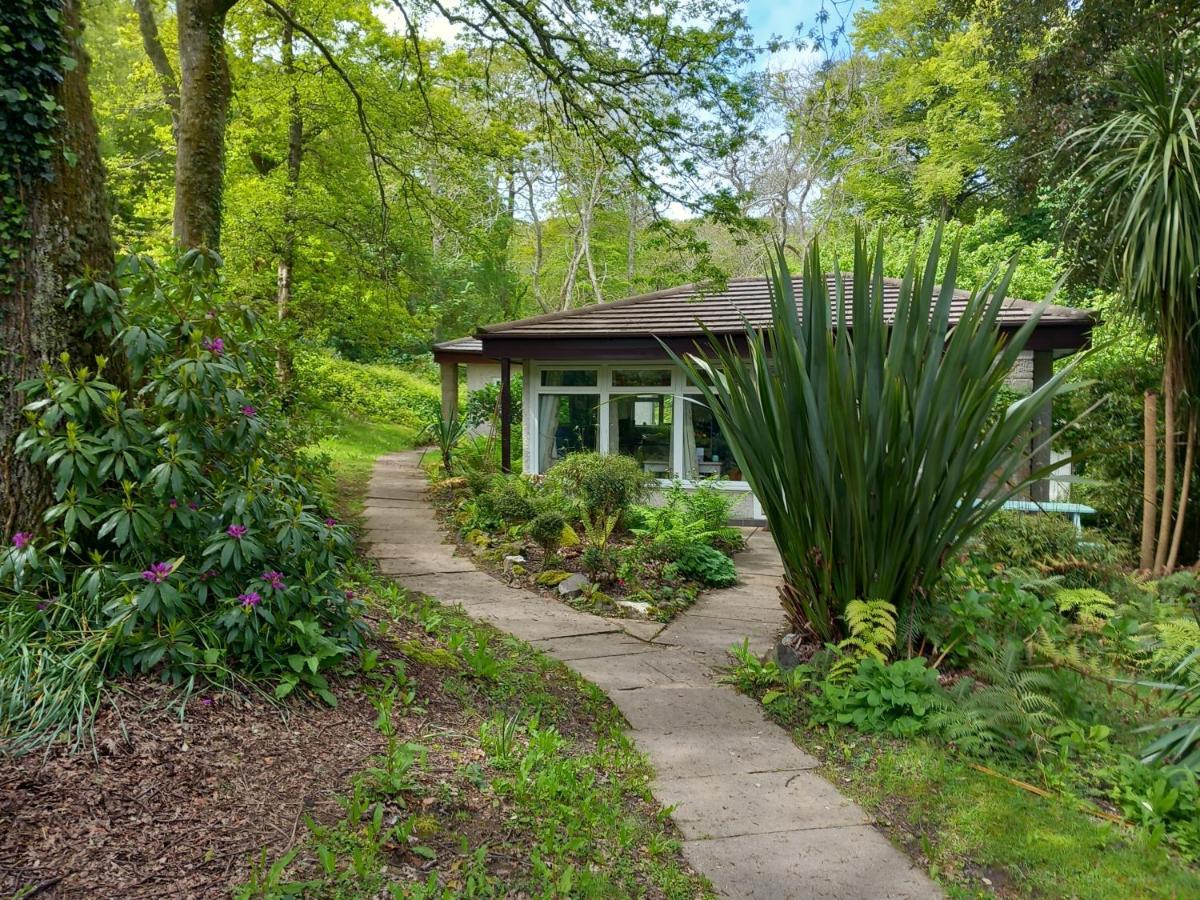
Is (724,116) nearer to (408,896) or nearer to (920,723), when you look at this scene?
(920,723)

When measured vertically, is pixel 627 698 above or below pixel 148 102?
below

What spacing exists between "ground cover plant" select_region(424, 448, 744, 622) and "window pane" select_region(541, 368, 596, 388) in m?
2.88

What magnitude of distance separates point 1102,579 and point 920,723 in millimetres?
3458

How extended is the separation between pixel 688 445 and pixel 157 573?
9036 mm

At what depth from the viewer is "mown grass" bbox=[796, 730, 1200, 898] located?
8.02 ft

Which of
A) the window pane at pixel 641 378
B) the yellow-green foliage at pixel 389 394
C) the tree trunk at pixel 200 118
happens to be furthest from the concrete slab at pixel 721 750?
the yellow-green foliage at pixel 389 394

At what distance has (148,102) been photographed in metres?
12.9

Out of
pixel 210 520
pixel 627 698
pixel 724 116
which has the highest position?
pixel 724 116

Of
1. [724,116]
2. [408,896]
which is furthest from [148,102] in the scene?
[408,896]

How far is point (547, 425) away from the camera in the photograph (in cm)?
1220

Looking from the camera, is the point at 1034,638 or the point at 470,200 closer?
the point at 1034,638

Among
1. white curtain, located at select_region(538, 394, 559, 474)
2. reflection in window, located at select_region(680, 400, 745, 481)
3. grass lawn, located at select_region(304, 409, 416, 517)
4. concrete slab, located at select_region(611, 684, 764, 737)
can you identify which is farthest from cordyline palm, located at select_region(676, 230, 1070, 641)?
white curtain, located at select_region(538, 394, 559, 474)

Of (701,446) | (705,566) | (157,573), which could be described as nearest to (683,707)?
(157,573)

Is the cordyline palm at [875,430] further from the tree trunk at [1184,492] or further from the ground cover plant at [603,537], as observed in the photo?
the tree trunk at [1184,492]
